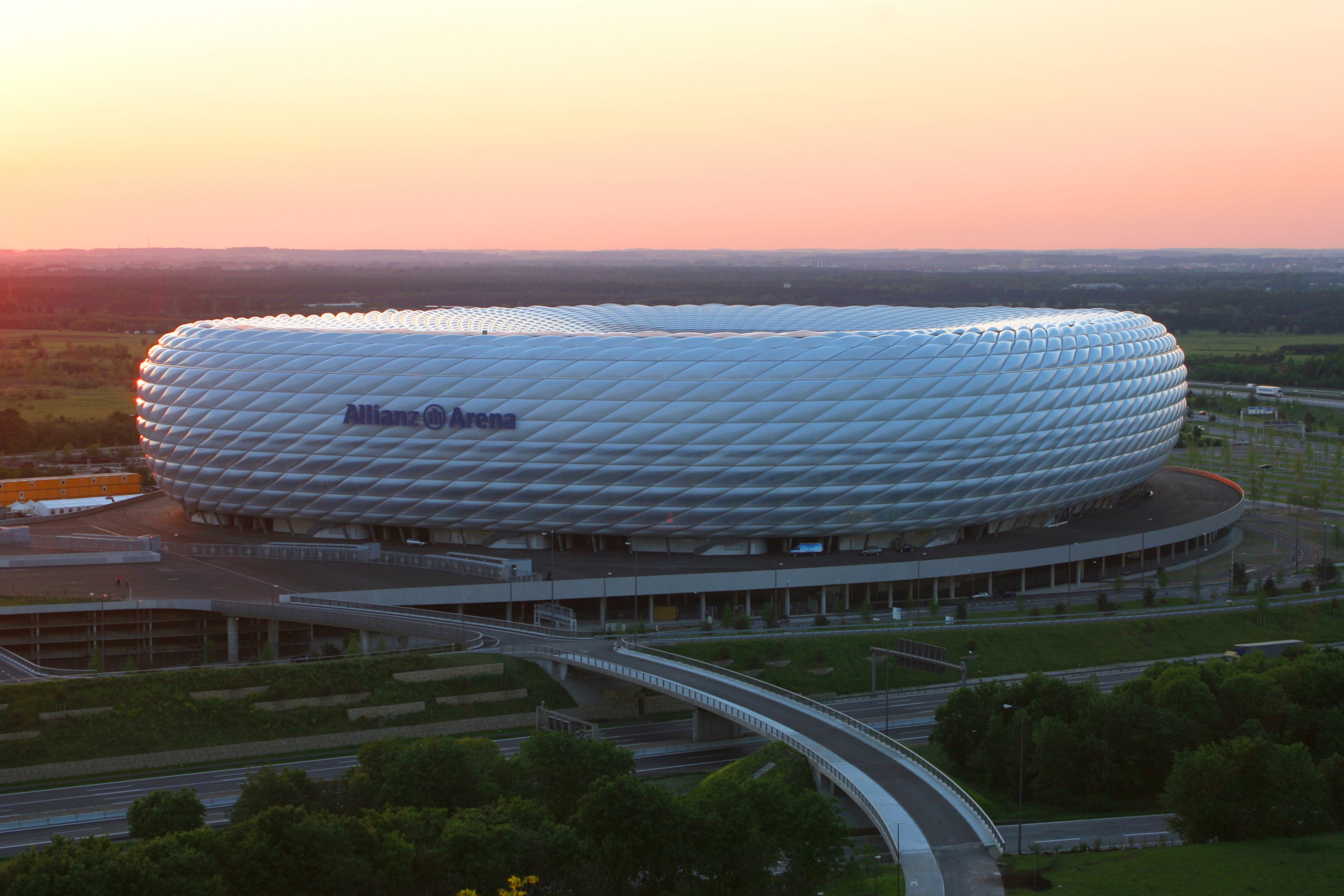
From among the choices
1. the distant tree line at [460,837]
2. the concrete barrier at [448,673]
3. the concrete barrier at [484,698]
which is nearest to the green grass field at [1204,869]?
the distant tree line at [460,837]

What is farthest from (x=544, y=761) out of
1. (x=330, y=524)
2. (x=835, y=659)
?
(x=330, y=524)

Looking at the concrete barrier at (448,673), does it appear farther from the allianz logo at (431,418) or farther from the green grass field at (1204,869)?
the green grass field at (1204,869)

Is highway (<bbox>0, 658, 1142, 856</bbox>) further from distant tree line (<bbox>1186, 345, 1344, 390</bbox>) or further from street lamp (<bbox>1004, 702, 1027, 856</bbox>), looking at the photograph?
distant tree line (<bbox>1186, 345, 1344, 390</bbox>)

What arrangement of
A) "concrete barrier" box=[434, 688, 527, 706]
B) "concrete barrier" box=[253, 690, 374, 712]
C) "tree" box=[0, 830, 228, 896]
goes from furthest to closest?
"concrete barrier" box=[434, 688, 527, 706]
"concrete barrier" box=[253, 690, 374, 712]
"tree" box=[0, 830, 228, 896]

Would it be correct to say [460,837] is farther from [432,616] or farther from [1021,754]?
[432,616]

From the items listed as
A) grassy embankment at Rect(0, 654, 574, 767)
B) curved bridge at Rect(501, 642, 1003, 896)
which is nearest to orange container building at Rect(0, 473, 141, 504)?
grassy embankment at Rect(0, 654, 574, 767)

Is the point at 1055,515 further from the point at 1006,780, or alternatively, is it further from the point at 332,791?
the point at 332,791
